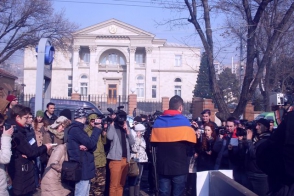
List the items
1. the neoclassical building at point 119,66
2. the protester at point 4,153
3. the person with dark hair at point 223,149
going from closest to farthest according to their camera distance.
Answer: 1. the protester at point 4,153
2. the person with dark hair at point 223,149
3. the neoclassical building at point 119,66

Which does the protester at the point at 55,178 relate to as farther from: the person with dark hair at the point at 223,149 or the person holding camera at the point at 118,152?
the person with dark hair at the point at 223,149

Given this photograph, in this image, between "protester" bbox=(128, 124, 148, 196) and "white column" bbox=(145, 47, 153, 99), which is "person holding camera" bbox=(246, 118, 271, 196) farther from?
"white column" bbox=(145, 47, 153, 99)

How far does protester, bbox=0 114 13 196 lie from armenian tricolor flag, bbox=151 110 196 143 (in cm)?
220

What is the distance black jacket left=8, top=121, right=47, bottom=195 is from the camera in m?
5.84

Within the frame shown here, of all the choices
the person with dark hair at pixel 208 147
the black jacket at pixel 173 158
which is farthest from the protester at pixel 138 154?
the black jacket at pixel 173 158

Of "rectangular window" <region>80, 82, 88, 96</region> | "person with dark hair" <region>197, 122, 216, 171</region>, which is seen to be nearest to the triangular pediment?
"rectangular window" <region>80, 82, 88, 96</region>

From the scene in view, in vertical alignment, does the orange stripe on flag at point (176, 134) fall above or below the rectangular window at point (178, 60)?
below

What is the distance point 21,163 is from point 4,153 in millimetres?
786

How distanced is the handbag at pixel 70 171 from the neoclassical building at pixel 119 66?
5707cm

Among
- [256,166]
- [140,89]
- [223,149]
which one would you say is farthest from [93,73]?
[256,166]

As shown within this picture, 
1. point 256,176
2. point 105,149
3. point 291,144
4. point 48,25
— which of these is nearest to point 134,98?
point 48,25

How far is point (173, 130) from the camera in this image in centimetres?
641

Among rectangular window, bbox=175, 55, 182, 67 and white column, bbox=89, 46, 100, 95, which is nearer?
white column, bbox=89, 46, 100, 95

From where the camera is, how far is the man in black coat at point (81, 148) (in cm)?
680
